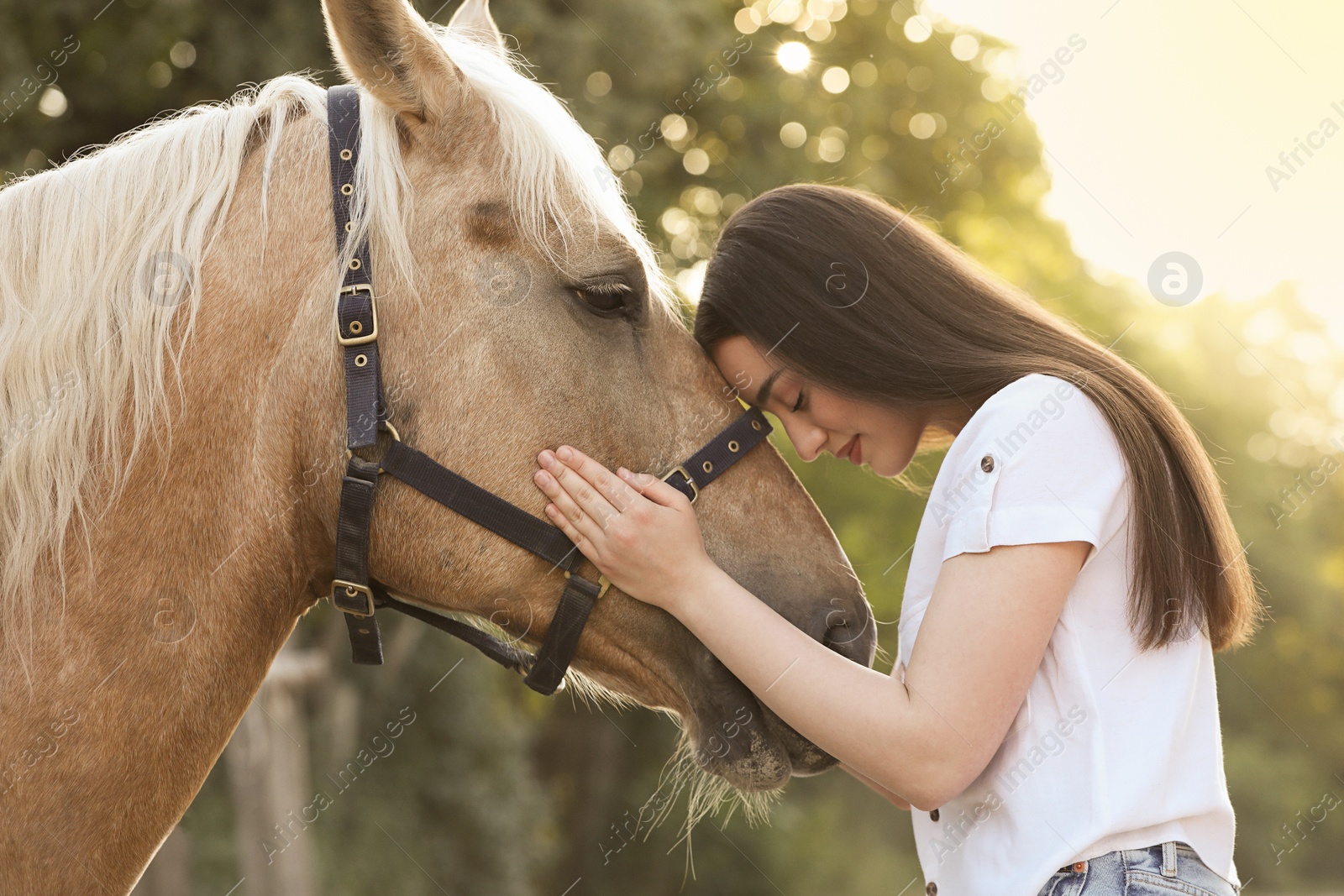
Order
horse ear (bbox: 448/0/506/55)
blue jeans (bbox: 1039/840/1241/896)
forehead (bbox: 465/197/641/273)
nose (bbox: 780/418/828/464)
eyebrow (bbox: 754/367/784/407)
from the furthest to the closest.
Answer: horse ear (bbox: 448/0/506/55), nose (bbox: 780/418/828/464), eyebrow (bbox: 754/367/784/407), forehead (bbox: 465/197/641/273), blue jeans (bbox: 1039/840/1241/896)

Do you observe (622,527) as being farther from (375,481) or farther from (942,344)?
(942,344)

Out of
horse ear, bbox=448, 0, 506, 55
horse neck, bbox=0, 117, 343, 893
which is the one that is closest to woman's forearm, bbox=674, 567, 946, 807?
horse neck, bbox=0, 117, 343, 893

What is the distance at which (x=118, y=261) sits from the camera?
1.77 m

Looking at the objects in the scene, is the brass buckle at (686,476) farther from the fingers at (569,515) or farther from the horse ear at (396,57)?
the horse ear at (396,57)

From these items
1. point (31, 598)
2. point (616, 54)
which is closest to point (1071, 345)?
point (31, 598)

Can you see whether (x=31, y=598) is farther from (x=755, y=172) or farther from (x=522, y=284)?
(x=755, y=172)

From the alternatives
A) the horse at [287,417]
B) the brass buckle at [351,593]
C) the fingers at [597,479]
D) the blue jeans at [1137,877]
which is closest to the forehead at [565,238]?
the horse at [287,417]

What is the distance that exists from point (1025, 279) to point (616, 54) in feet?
27.8

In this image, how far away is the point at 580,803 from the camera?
17656mm

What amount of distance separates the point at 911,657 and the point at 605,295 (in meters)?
0.88

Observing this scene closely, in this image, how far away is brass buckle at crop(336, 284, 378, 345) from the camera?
5.86ft

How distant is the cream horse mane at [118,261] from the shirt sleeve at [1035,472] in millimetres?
839

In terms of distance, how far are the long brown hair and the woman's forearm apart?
44cm

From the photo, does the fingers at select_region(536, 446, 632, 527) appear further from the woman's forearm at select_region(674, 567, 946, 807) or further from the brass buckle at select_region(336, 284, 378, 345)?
the brass buckle at select_region(336, 284, 378, 345)
